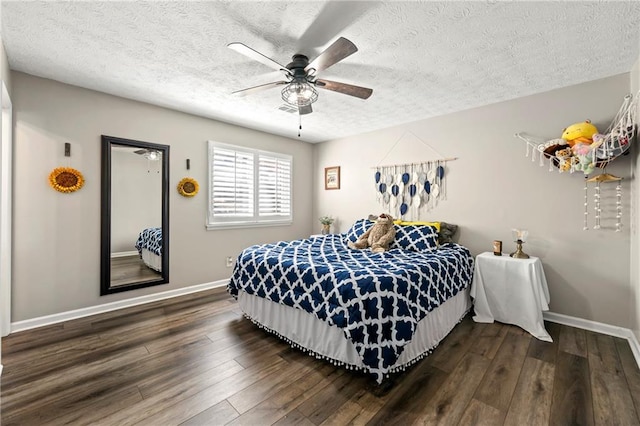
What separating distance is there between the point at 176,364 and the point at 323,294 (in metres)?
1.23

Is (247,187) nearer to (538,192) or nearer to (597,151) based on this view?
(538,192)

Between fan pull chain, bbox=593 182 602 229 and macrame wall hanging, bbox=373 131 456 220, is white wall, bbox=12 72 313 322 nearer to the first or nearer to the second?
macrame wall hanging, bbox=373 131 456 220

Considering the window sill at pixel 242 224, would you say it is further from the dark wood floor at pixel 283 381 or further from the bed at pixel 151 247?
the dark wood floor at pixel 283 381

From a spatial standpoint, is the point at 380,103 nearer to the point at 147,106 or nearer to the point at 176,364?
the point at 147,106

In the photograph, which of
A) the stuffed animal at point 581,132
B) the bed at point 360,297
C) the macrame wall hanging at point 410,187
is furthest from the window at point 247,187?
the stuffed animal at point 581,132

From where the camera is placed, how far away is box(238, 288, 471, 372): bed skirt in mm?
2045

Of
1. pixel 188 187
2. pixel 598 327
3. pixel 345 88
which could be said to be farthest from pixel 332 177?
pixel 598 327

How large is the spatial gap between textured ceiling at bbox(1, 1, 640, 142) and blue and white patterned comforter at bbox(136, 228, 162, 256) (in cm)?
160

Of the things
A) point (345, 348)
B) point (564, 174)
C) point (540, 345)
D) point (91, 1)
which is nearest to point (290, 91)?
point (91, 1)

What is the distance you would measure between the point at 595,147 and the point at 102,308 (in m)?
5.09

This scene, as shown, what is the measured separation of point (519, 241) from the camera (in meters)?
2.91

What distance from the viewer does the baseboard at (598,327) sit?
236cm

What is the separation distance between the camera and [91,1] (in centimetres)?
Result: 171

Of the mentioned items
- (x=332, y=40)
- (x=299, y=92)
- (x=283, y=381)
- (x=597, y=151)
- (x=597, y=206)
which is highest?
(x=332, y=40)
